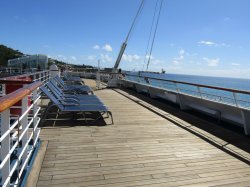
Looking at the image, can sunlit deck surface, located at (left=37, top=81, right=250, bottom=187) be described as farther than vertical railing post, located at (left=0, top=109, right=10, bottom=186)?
Yes

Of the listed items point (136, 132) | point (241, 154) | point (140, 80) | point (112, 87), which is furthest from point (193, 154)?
point (112, 87)

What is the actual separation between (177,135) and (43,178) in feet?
9.38

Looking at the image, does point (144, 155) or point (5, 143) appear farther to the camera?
point (144, 155)

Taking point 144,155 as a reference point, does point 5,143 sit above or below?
above

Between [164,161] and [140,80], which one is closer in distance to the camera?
[164,161]

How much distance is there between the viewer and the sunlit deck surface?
10.3 feet

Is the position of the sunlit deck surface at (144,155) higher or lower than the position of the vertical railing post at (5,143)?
lower

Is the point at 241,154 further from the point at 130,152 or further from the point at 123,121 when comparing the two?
the point at 123,121

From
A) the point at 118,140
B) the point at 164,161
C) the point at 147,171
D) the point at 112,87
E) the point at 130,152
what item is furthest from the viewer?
the point at 112,87

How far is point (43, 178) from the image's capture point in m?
3.02

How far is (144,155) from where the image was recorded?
394cm

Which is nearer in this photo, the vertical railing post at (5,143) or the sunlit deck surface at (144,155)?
the vertical railing post at (5,143)

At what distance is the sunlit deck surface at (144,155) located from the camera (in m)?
3.13

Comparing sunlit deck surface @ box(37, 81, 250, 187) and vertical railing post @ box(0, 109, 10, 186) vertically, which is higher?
vertical railing post @ box(0, 109, 10, 186)
